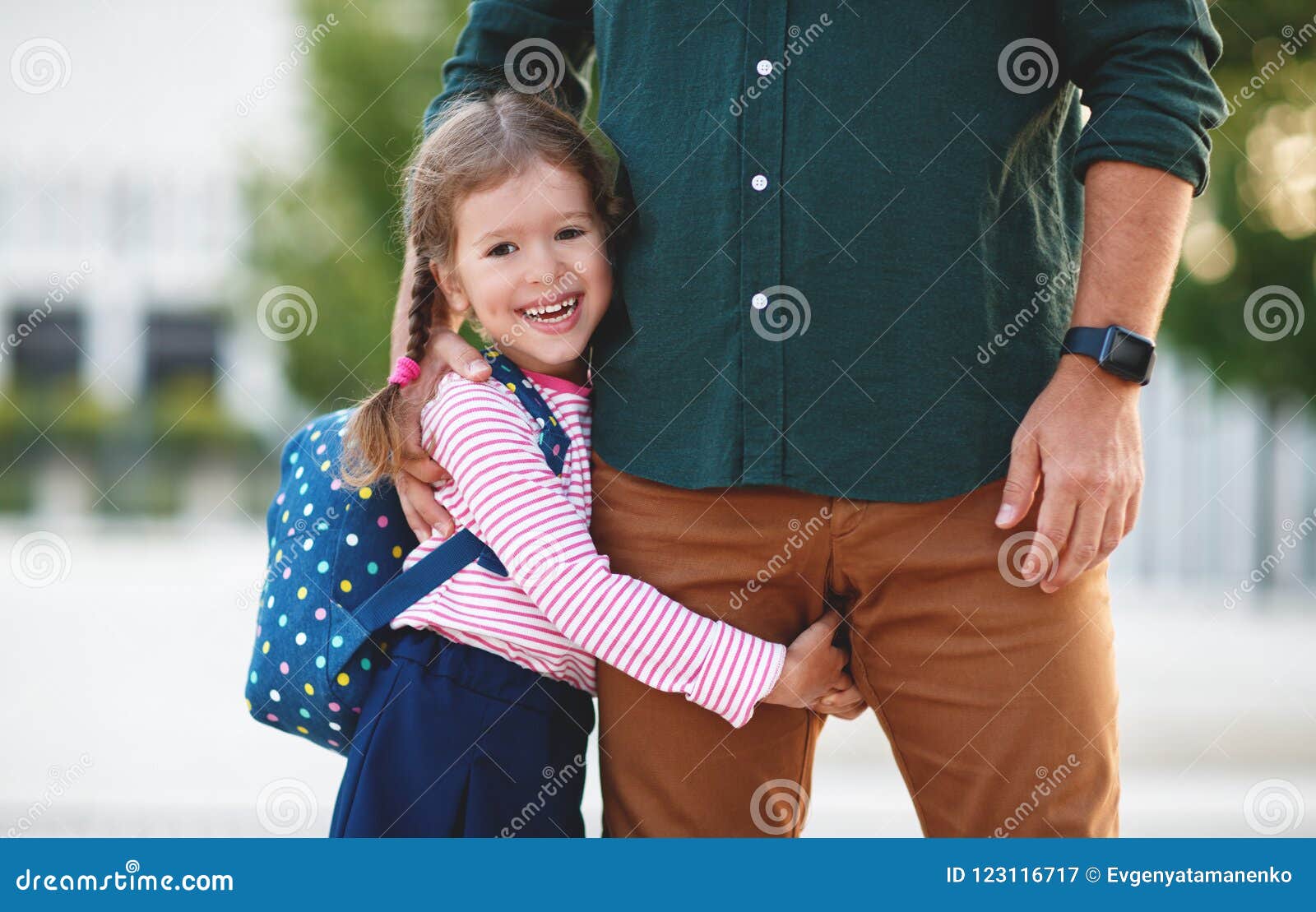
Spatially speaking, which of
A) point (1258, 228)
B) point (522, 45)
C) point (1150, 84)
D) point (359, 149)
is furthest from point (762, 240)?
point (359, 149)

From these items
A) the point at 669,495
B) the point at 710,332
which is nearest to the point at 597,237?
the point at 710,332

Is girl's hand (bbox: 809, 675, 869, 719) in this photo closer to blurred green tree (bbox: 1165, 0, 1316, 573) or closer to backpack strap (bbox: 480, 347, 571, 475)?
backpack strap (bbox: 480, 347, 571, 475)

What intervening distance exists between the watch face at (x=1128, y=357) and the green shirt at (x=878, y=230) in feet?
0.49

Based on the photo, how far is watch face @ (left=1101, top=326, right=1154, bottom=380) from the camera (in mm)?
1494

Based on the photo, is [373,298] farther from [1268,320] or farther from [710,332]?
[710,332]

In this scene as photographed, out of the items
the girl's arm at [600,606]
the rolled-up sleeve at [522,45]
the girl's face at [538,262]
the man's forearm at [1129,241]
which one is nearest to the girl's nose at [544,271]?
the girl's face at [538,262]

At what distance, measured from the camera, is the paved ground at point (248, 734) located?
152 inches

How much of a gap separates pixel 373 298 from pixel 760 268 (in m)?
7.55

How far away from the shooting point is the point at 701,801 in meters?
1.71

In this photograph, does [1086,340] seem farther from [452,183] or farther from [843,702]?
[452,183]

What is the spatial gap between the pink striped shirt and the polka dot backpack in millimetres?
28

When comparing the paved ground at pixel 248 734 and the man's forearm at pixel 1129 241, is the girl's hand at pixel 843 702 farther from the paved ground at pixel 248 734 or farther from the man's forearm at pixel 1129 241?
the paved ground at pixel 248 734

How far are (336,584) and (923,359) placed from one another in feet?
2.98

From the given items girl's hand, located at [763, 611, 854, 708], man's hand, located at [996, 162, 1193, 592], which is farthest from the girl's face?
man's hand, located at [996, 162, 1193, 592]
